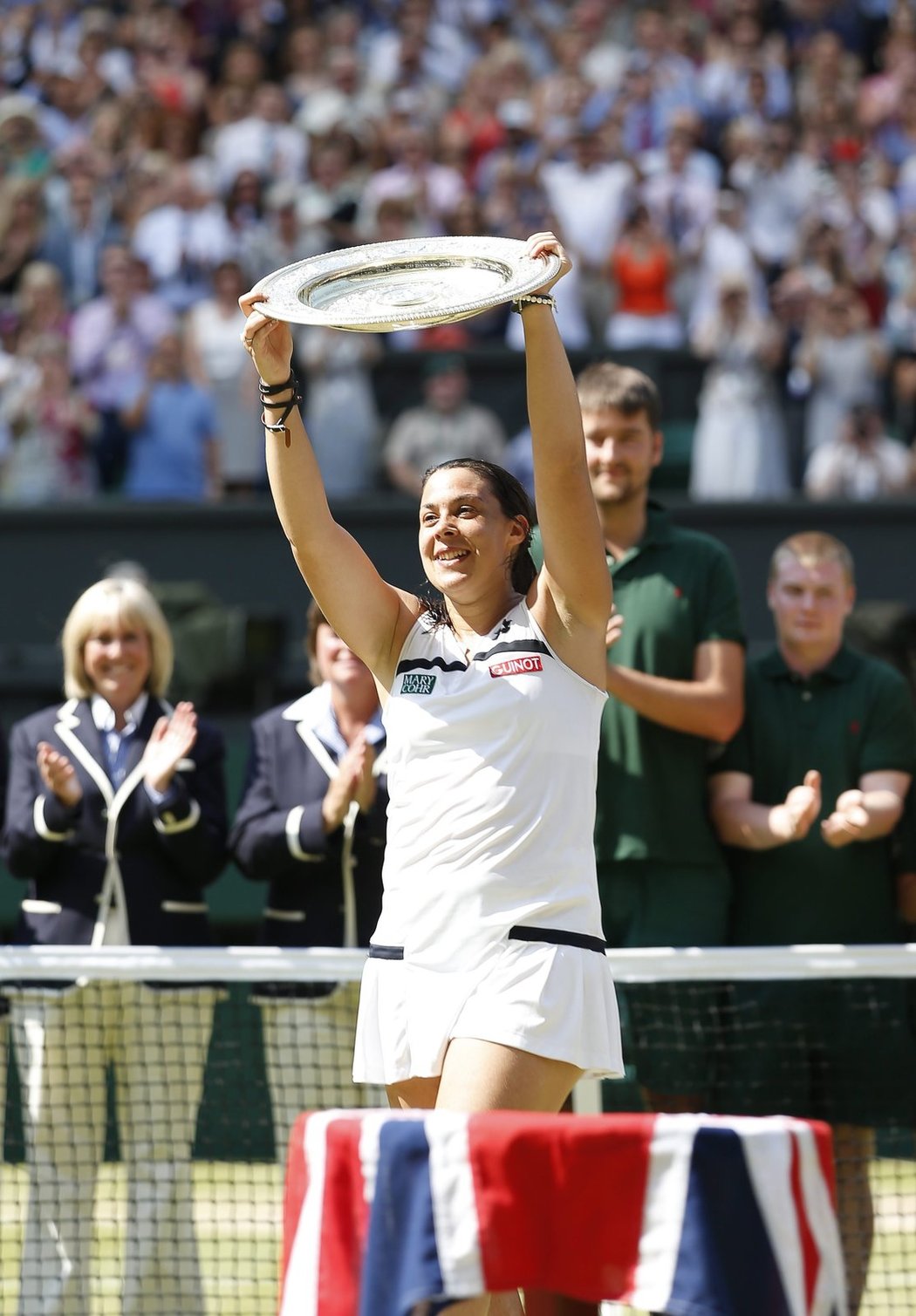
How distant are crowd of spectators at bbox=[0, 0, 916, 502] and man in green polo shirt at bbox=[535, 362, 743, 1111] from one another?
5.79 metres

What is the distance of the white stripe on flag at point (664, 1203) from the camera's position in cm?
288

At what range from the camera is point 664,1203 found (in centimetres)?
289

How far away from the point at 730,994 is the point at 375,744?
1287 millimetres

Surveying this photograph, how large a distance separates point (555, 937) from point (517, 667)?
0.54 m

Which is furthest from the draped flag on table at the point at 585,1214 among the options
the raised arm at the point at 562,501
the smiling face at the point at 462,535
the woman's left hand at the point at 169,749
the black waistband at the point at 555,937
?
the woman's left hand at the point at 169,749

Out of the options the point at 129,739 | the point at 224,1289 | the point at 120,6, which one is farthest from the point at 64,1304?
the point at 120,6

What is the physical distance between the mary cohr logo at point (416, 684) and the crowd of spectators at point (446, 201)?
746cm

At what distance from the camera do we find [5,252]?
40.3 ft

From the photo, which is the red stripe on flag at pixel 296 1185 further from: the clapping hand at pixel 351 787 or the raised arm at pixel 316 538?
the clapping hand at pixel 351 787

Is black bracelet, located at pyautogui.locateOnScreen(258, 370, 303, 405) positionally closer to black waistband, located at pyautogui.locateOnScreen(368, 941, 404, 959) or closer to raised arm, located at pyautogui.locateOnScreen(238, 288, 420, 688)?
raised arm, located at pyautogui.locateOnScreen(238, 288, 420, 688)

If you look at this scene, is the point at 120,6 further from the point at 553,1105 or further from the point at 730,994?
the point at 553,1105

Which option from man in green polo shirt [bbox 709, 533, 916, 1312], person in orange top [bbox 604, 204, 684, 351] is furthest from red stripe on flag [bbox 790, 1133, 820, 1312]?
person in orange top [bbox 604, 204, 684, 351]

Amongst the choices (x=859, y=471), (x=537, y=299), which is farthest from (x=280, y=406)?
(x=859, y=471)

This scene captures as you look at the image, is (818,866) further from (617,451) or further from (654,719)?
(617,451)
